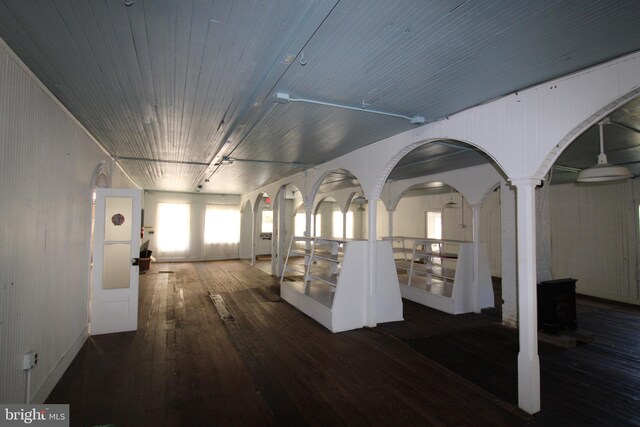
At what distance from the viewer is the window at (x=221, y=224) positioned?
12.9 m

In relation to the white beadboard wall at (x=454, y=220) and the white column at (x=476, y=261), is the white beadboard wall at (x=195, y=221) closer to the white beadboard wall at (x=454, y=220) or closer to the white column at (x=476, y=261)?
the white beadboard wall at (x=454, y=220)

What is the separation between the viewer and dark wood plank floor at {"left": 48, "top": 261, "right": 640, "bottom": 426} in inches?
106

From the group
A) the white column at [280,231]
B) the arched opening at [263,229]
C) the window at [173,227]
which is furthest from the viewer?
the arched opening at [263,229]

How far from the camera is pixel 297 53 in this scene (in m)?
2.29

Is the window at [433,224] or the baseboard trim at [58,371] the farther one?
the window at [433,224]

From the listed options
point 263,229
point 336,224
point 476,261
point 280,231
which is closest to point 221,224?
point 263,229

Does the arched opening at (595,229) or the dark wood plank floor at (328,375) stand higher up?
the arched opening at (595,229)

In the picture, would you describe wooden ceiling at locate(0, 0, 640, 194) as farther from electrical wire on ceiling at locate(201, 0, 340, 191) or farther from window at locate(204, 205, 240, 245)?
window at locate(204, 205, 240, 245)

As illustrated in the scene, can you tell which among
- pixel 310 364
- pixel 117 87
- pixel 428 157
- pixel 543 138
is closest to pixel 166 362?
pixel 310 364

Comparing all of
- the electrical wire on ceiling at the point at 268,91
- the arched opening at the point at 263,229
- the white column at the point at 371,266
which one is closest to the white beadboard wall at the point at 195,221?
the arched opening at the point at 263,229

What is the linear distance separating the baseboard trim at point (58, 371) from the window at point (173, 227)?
8531mm

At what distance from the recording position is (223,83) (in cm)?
282

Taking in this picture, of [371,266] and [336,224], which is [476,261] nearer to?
[371,266]

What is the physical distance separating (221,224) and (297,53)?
11.6 meters
